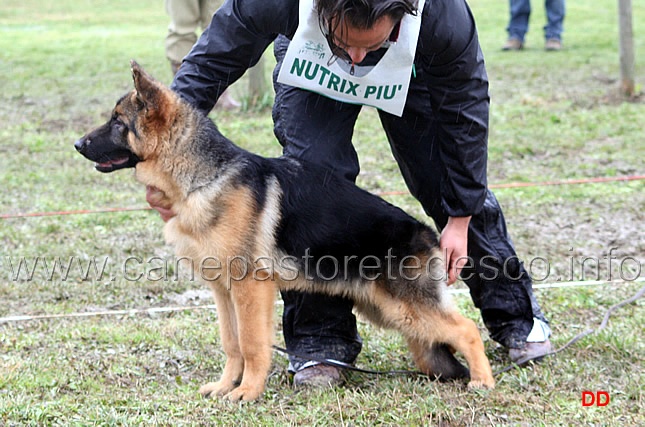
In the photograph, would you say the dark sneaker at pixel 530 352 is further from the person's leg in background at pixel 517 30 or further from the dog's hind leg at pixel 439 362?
the person's leg in background at pixel 517 30

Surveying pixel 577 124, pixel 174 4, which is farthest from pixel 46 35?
pixel 577 124

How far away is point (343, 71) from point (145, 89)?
2.81 ft

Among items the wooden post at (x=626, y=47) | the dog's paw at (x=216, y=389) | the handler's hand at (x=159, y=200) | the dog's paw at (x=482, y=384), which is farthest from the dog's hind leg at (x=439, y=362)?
Answer: the wooden post at (x=626, y=47)

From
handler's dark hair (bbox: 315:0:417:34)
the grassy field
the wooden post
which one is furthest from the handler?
the wooden post

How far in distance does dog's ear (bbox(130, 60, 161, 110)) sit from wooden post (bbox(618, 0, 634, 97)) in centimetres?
771

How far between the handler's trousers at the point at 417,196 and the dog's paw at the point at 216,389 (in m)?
0.37

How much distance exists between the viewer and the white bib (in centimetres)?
329

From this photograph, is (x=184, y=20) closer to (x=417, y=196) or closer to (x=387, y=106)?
(x=417, y=196)

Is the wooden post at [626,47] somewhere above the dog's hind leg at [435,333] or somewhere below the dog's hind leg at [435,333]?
below

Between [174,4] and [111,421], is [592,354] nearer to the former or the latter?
[111,421]

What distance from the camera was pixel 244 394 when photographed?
11.7ft

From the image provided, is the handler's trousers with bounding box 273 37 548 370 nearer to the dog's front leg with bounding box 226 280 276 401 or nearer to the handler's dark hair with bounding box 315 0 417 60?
the dog's front leg with bounding box 226 280 276 401

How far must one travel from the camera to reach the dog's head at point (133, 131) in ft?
11.1

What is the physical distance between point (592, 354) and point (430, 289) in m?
0.96
